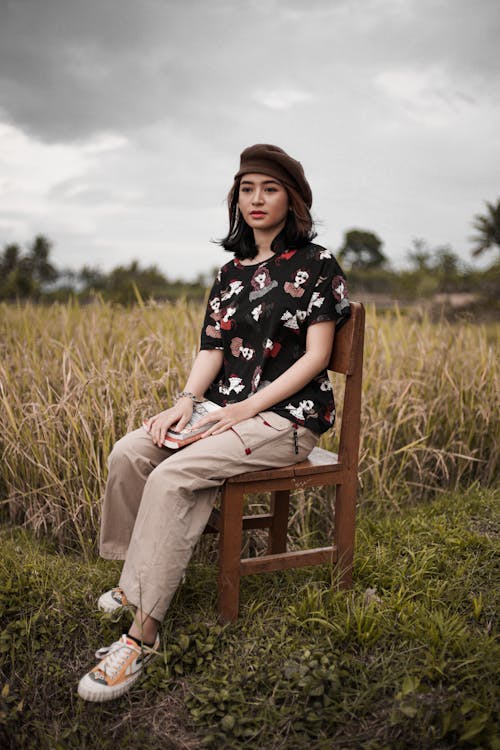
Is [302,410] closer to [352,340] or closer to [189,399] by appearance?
[352,340]

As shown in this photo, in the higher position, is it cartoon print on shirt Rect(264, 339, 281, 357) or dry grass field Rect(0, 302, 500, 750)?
cartoon print on shirt Rect(264, 339, 281, 357)

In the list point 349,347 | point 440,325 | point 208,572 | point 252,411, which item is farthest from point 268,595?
point 440,325

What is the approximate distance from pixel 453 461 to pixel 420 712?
1719 mm

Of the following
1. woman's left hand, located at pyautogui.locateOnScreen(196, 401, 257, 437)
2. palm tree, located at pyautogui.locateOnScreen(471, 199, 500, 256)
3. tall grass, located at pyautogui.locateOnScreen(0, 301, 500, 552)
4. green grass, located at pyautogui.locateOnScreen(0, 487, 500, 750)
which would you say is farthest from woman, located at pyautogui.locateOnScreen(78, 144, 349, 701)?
palm tree, located at pyautogui.locateOnScreen(471, 199, 500, 256)

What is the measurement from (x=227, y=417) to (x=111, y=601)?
2.32 ft

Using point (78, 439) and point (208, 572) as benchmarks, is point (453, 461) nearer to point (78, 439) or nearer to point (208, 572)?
point (208, 572)

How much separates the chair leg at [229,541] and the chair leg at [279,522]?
0.44 metres

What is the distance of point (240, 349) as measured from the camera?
2230 millimetres

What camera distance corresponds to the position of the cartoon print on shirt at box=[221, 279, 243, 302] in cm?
225

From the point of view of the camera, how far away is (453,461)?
3211 millimetres

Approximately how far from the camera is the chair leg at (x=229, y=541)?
1924mm

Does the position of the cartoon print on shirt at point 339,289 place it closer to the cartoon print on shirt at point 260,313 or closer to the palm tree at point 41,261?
the cartoon print on shirt at point 260,313

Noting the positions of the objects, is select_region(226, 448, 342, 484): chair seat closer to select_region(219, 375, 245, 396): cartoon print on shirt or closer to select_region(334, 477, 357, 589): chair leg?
select_region(334, 477, 357, 589): chair leg

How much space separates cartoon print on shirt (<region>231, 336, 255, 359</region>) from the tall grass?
2.24 ft
